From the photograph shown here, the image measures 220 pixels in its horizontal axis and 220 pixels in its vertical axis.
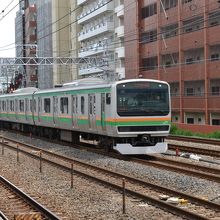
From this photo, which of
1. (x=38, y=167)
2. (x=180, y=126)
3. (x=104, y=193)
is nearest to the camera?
(x=104, y=193)

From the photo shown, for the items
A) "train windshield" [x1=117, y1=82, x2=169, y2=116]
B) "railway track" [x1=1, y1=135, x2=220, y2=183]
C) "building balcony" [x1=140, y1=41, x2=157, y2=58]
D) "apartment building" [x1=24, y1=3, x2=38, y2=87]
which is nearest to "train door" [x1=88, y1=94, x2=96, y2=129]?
"railway track" [x1=1, y1=135, x2=220, y2=183]

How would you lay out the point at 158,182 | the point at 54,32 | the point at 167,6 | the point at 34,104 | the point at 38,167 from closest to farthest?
Answer: the point at 158,182 → the point at 38,167 → the point at 34,104 → the point at 167,6 → the point at 54,32

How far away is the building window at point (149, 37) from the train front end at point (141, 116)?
3092cm

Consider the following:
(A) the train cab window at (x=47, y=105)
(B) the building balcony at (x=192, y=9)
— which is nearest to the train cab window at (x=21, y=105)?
(A) the train cab window at (x=47, y=105)

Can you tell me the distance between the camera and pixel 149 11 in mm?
50688

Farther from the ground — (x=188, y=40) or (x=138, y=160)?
(x=188, y=40)

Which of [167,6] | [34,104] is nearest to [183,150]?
[34,104]

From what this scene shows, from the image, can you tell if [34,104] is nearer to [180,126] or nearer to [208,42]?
[180,126]

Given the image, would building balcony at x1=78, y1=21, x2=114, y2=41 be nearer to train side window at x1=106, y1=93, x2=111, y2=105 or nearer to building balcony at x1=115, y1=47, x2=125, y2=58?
building balcony at x1=115, y1=47, x2=125, y2=58

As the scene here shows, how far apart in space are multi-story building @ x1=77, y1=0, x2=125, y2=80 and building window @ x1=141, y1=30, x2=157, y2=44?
391 cm

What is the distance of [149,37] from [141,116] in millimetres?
32965

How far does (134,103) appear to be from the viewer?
18.7 metres

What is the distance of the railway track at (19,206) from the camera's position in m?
9.60

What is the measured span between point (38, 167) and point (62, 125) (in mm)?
7504
